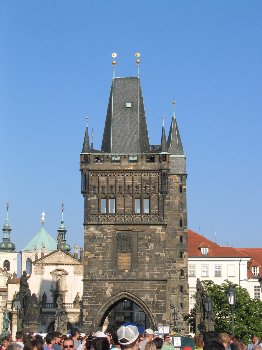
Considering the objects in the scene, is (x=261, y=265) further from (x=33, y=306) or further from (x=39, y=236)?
(x=33, y=306)

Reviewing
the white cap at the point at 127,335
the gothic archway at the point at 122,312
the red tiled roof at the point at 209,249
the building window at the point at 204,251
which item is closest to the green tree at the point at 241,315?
the gothic archway at the point at 122,312

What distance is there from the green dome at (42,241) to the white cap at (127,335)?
307 ft

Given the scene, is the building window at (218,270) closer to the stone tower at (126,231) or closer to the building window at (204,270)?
the building window at (204,270)

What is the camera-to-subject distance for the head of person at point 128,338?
25.6ft

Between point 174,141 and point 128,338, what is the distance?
5732 cm

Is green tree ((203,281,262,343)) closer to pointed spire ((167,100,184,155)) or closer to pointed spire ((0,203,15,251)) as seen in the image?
pointed spire ((167,100,184,155))

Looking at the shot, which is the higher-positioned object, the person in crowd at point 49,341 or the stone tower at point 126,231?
the stone tower at point 126,231

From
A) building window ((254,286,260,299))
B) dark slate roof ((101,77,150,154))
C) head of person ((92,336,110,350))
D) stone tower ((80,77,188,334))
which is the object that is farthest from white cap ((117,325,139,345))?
building window ((254,286,260,299))

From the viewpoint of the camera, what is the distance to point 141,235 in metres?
52.2

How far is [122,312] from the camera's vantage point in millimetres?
58594

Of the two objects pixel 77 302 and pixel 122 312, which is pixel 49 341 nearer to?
pixel 122 312

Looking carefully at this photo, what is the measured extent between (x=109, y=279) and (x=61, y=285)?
2727 centimetres

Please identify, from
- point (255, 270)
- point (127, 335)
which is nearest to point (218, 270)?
point (255, 270)

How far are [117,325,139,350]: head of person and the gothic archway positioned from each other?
3710 centimetres
